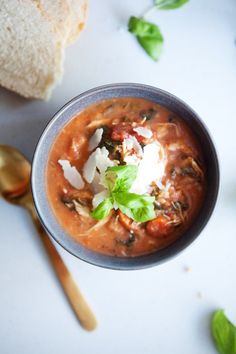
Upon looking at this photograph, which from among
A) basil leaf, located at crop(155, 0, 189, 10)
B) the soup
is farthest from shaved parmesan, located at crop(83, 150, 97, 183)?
basil leaf, located at crop(155, 0, 189, 10)

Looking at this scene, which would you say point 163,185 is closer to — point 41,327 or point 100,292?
point 100,292

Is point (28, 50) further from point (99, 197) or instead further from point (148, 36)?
point (99, 197)

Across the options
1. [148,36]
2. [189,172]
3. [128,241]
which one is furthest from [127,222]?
[148,36]

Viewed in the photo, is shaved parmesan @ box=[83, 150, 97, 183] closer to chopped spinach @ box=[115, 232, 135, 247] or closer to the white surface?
chopped spinach @ box=[115, 232, 135, 247]

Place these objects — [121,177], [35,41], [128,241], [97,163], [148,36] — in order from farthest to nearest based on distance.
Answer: [148,36] < [35,41] < [128,241] < [97,163] < [121,177]

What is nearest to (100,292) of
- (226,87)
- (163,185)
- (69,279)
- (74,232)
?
(69,279)

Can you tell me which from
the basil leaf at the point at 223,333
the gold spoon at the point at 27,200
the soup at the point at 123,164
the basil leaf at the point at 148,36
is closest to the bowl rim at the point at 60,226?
the soup at the point at 123,164
